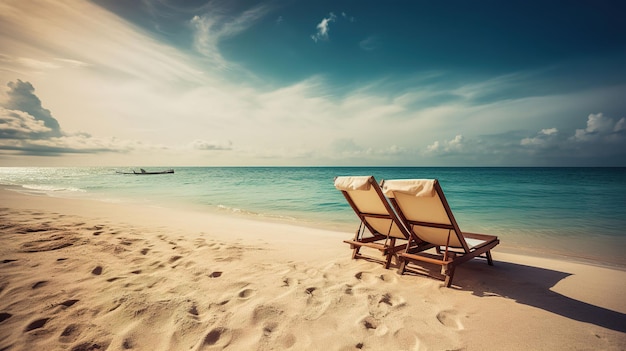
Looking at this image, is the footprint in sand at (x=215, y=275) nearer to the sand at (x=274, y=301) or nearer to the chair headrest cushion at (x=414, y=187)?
the sand at (x=274, y=301)

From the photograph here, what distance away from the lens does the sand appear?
2371 millimetres

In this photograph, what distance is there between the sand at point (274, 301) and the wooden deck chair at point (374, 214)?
0.35m

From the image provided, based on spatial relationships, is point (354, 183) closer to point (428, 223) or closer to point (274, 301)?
point (428, 223)

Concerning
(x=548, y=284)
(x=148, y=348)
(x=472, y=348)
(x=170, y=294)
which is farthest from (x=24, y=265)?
(x=548, y=284)

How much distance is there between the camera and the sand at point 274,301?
7.78 ft

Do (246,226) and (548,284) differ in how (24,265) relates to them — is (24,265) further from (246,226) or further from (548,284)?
(548,284)

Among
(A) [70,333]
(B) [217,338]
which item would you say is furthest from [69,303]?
(B) [217,338]

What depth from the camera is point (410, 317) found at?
2.79 m

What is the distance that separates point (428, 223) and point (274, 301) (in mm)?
2452

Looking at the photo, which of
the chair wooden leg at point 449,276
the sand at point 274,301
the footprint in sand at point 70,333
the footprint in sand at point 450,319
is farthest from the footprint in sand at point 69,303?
the chair wooden leg at point 449,276

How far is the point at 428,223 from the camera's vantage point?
157 inches

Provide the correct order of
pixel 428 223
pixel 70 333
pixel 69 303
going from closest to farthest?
1. pixel 70 333
2. pixel 69 303
3. pixel 428 223

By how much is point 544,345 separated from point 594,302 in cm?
168

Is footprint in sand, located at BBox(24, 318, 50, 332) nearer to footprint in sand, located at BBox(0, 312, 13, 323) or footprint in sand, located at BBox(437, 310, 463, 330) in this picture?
footprint in sand, located at BBox(0, 312, 13, 323)
